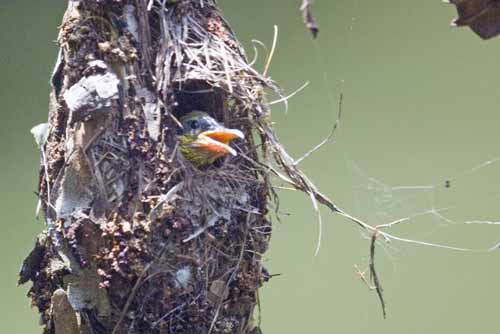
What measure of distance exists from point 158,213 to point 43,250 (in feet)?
0.84

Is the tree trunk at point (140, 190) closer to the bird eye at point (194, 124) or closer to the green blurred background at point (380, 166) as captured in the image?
the bird eye at point (194, 124)

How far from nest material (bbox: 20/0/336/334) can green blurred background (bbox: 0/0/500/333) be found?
18.6 inches

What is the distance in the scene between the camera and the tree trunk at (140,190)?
1164mm

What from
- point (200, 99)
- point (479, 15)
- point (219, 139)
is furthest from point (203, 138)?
point (479, 15)

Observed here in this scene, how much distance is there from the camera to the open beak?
1.21 meters

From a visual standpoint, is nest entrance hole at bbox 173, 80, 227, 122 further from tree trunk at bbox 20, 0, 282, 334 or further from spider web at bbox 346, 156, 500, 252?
spider web at bbox 346, 156, 500, 252

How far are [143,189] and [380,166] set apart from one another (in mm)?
753

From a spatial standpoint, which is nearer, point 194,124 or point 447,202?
point 194,124

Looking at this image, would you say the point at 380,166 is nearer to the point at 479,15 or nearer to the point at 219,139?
the point at 219,139

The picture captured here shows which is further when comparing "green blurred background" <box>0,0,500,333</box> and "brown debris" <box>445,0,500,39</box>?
"green blurred background" <box>0,0,500,333</box>

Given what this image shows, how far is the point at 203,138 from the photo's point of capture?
120 centimetres

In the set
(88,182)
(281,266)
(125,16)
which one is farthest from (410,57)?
(88,182)

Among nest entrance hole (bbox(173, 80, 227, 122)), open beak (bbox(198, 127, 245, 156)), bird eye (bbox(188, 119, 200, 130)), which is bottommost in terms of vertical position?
open beak (bbox(198, 127, 245, 156))

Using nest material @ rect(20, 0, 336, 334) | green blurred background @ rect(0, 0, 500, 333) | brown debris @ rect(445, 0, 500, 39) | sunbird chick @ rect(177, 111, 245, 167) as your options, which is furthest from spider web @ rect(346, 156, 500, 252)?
brown debris @ rect(445, 0, 500, 39)
